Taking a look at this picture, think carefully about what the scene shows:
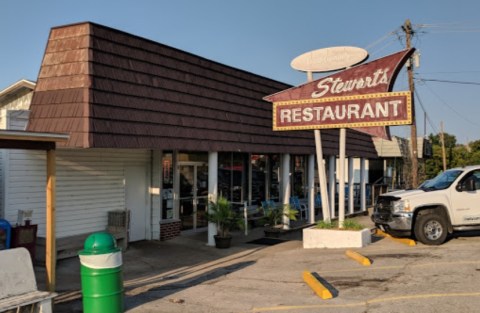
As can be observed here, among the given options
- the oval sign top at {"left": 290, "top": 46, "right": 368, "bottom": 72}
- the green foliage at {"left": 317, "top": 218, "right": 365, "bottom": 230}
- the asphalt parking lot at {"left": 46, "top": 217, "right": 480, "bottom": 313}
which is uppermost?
the oval sign top at {"left": 290, "top": 46, "right": 368, "bottom": 72}

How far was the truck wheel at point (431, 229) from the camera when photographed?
11656mm

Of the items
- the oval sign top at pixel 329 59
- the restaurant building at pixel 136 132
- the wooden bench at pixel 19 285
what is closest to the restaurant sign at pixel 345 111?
the oval sign top at pixel 329 59

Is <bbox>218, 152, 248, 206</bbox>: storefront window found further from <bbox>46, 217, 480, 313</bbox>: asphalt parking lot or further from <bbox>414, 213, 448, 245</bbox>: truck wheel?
<bbox>414, 213, 448, 245</bbox>: truck wheel

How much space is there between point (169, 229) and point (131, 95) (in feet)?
16.0

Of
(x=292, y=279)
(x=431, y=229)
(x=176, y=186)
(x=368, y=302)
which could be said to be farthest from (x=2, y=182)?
(x=431, y=229)

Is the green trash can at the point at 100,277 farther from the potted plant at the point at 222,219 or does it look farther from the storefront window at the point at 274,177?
the storefront window at the point at 274,177

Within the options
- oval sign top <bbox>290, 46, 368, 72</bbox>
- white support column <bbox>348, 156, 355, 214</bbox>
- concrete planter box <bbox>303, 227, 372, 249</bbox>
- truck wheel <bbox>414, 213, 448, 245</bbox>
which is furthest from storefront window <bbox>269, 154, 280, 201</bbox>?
truck wheel <bbox>414, 213, 448, 245</bbox>

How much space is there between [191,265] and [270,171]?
8.67 metres

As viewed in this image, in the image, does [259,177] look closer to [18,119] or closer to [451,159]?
[18,119]

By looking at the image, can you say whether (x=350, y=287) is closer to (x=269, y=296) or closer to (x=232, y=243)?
(x=269, y=296)

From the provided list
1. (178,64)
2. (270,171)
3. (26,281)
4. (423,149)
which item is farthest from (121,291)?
(423,149)

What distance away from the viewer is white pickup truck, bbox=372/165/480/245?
11.7 m

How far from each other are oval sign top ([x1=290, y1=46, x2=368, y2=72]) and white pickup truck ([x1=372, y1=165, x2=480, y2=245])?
3948 mm

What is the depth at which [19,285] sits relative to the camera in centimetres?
591
